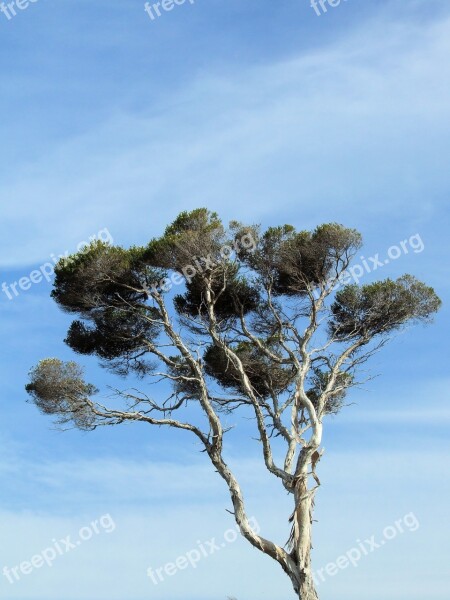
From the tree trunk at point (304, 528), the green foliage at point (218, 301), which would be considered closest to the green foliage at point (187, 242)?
the green foliage at point (218, 301)

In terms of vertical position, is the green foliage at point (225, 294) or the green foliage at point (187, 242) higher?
the green foliage at point (187, 242)

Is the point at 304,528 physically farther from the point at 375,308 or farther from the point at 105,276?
the point at 105,276

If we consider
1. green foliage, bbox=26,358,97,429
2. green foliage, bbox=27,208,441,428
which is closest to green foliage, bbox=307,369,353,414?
green foliage, bbox=27,208,441,428

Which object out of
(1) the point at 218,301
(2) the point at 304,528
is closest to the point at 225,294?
(1) the point at 218,301

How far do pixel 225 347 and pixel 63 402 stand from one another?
3.88 metres

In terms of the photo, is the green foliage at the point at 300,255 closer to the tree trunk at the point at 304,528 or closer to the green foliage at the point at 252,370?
the green foliage at the point at 252,370

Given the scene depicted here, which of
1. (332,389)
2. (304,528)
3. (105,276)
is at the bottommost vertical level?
(304,528)

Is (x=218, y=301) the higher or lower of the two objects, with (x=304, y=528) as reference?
higher

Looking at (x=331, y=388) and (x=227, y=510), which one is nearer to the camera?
(x=227, y=510)

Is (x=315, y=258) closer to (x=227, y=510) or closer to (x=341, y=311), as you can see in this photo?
(x=341, y=311)

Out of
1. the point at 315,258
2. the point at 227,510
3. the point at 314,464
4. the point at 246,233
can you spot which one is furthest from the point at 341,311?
the point at 227,510

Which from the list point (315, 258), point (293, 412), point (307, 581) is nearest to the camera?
point (307, 581)

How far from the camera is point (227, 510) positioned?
16.1 meters

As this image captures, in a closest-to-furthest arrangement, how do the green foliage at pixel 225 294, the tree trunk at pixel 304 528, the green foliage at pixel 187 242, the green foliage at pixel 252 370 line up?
the tree trunk at pixel 304 528 → the green foliage at pixel 187 242 → the green foliage at pixel 225 294 → the green foliage at pixel 252 370
